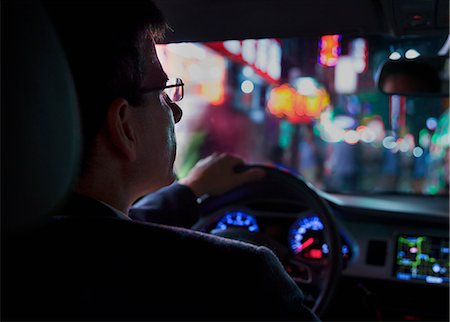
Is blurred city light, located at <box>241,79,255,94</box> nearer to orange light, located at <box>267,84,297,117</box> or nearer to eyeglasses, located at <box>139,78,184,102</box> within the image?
orange light, located at <box>267,84,297,117</box>

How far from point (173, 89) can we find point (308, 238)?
125cm

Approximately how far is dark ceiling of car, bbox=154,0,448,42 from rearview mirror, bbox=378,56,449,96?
36cm

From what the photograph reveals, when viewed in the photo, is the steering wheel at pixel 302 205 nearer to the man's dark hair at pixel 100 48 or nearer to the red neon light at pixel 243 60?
the man's dark hair at pixel 100 48

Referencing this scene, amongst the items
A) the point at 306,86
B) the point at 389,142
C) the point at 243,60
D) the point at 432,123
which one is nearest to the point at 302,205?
the point at 243,60

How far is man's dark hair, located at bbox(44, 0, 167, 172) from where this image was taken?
43.1 inches

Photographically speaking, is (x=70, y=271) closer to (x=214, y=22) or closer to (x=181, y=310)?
(x=181, y=310)

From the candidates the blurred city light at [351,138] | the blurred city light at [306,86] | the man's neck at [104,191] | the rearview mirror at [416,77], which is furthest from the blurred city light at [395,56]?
the blurred city light at [306,86]

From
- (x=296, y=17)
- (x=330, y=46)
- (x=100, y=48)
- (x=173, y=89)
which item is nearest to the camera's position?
(x=100, y=48)

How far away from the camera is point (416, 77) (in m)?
2.58

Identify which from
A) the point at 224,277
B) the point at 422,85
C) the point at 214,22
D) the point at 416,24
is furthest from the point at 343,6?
the point at 224,277

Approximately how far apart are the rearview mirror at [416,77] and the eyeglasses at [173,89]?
1196 millimetres

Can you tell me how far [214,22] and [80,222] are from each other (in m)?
1.29

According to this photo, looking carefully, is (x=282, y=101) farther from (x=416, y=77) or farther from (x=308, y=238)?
(x=308, y=238)

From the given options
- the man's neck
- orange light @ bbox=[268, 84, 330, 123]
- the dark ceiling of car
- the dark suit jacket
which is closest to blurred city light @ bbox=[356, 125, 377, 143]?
orange light @ bbox=[268, 84, 330, 123]
